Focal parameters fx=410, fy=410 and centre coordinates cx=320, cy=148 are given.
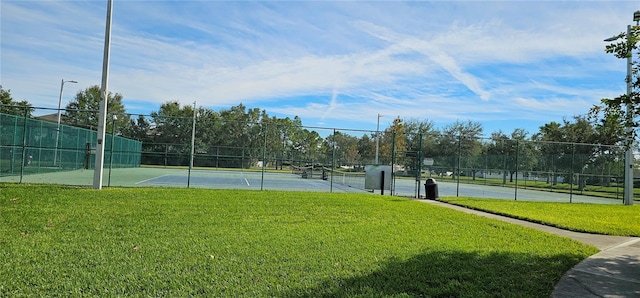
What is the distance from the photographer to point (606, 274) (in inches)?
224

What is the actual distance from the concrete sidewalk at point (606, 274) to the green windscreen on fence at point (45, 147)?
1426 cm

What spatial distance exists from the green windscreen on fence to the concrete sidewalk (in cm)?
1426

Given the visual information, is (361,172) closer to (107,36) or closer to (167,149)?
(167,149)

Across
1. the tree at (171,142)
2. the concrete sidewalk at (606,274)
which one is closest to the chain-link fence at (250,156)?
the tree at (171,142)

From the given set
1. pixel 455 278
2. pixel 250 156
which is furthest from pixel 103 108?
pixel 455 278

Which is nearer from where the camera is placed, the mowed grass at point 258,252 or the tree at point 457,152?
the mowed grass at point 258,252

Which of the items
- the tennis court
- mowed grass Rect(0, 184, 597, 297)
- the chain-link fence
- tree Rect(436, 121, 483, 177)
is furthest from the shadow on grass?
tree Rect(436, 121, 483, 177)

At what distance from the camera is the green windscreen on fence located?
55.4ft

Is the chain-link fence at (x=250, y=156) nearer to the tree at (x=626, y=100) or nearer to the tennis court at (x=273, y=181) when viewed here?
the tennis court at (x=273, y=181)

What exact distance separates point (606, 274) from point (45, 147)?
1999 cm

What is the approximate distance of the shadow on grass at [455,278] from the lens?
4.51m

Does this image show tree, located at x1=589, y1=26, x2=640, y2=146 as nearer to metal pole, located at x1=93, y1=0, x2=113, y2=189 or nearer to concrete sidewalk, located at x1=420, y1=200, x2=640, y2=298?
concrete sidewalk, located at x1=420, y1=200, x2=640, y2=298

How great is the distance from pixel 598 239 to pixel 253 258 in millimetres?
7728

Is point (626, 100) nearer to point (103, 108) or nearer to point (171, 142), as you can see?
point (103, 108)
